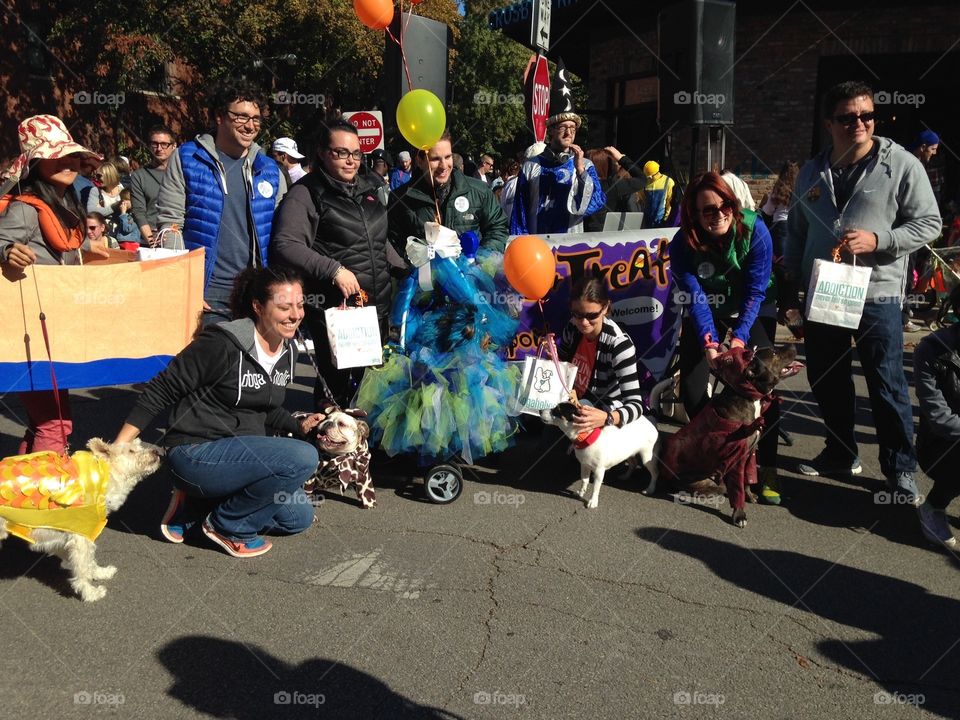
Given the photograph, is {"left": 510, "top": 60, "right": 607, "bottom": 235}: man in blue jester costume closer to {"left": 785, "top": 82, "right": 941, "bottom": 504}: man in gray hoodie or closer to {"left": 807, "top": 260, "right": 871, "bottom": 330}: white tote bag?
{"left": 785, "top": 82, "right": 941, "bottom": 504}: man in gray hoodie

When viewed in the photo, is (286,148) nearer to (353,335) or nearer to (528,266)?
(353,335)

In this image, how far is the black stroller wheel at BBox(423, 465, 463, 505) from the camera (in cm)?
456

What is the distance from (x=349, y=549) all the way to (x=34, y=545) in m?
1.39

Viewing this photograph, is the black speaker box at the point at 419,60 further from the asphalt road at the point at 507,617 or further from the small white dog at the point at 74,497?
the small white dog at the point at 74,497

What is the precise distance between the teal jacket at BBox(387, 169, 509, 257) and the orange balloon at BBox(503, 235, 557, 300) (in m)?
0.50

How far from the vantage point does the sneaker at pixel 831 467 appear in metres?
5.02

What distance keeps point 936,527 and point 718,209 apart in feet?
6.58

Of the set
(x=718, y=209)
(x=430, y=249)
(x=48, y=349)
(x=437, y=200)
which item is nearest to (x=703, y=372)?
(x=718, y=209)

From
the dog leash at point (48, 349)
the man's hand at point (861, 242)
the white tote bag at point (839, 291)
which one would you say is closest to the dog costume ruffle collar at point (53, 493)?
the dog leash at point (48, 349)

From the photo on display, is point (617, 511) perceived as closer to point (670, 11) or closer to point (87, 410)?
point (87, 410)

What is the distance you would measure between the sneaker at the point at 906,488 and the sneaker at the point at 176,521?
3856 millimetres

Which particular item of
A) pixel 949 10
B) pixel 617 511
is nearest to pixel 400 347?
pixel 617 511

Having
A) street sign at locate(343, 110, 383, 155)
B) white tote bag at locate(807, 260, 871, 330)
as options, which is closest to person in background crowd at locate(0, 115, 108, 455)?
white tote bag at locate(807, 260, 871, 330)

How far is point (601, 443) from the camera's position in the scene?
175 inches
